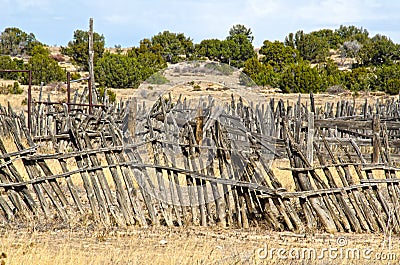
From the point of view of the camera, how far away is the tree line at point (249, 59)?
30359 millimetres

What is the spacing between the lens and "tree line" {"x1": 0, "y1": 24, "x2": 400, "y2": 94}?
30.4 metres

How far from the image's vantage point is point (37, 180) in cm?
649

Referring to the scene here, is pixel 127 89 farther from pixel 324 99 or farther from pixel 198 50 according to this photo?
pixel 198 50

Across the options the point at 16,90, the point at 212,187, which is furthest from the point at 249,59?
the point at 212,187

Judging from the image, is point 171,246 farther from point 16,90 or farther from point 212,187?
point 16,90

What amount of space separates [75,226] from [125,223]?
570mm

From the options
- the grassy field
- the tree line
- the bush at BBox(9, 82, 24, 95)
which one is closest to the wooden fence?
the grassy field

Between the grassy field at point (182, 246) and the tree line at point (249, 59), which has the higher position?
the tree line at point (249, 59)

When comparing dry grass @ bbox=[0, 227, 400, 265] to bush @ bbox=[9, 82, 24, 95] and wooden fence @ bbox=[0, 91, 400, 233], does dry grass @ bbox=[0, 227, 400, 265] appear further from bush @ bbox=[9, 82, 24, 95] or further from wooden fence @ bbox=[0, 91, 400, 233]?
bush @ bbox=[9, 82, 24, 95]

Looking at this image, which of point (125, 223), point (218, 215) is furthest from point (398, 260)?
point (125, 223)

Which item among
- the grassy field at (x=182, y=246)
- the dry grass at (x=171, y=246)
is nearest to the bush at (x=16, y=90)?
the grassy field at (x=182, y=246)

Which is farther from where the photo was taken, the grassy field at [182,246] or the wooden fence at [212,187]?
the wooden fence at [212,187]

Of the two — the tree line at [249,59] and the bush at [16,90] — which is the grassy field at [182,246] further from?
the bush at [16,90]

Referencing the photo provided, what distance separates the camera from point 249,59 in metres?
35.2
